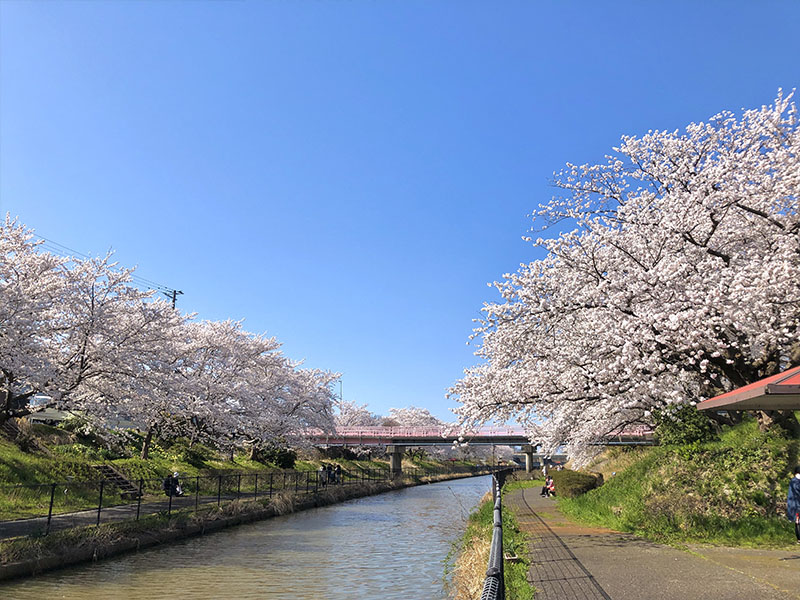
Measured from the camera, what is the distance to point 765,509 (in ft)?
40.7

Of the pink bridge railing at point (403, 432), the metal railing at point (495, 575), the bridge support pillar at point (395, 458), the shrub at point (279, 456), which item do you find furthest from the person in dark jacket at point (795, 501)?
the bridge support pillar at point (395, 458)

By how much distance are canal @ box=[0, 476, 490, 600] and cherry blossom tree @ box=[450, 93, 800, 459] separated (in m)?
5.06

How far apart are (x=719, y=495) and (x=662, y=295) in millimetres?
4616

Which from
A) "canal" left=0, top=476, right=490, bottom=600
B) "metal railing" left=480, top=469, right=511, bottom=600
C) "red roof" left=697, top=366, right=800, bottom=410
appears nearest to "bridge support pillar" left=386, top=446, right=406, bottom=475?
"canal" left=0, top=476, right=490, bottom=600

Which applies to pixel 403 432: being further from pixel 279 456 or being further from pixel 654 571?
pixel 654 571

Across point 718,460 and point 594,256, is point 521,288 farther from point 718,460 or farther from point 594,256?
point 718,460

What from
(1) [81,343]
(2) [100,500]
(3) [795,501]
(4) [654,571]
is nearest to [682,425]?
(3) [795,501]

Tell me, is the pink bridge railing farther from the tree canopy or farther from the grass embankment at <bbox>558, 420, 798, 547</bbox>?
the grass embankment at <bbox>558, 420, 798, 547</bbox>

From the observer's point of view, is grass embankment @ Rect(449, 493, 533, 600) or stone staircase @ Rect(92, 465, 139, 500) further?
stone staircase @ Rect(92, 465, 139, 500)

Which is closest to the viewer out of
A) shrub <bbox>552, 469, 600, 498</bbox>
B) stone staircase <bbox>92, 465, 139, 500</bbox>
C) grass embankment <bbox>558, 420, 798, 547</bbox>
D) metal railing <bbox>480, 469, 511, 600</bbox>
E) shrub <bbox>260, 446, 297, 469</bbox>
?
metal railing <bbox>480, 469, 511, 600</bbox>

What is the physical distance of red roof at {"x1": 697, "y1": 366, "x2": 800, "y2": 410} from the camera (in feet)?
29.2

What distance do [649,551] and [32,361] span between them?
16.6 metres

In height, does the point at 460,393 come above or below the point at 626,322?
below

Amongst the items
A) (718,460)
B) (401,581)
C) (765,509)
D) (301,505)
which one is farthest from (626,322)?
(301,505)
